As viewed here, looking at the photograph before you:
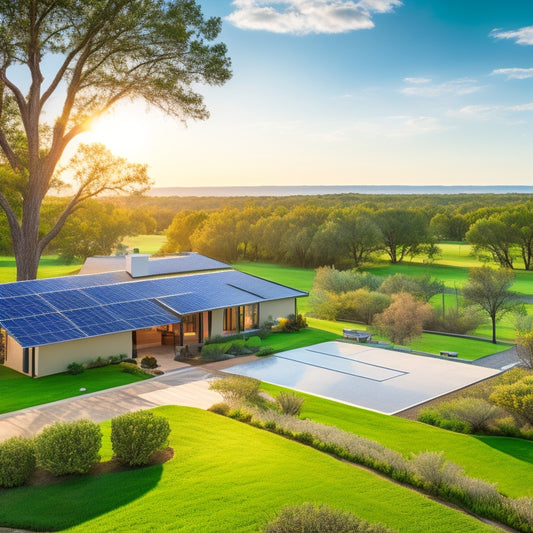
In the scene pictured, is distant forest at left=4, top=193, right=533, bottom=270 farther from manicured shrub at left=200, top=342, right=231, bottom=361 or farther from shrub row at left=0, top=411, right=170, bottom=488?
shrub row at left=0, top=411, right=170, bottom=488

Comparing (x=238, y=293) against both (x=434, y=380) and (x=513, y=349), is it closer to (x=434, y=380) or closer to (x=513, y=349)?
(x=434, y=380)

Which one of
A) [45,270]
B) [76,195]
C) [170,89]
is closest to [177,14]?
[170,89]

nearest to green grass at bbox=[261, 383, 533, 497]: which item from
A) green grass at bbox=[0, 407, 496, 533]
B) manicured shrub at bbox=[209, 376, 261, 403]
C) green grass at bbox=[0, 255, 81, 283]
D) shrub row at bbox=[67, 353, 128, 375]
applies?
manicured shrub at bbox=[209, 376, 261, 403]

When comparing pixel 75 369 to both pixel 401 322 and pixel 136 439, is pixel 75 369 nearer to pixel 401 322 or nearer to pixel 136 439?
pixel 136 439

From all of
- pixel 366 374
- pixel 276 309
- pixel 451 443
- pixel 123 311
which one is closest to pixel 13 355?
pixel 123 311

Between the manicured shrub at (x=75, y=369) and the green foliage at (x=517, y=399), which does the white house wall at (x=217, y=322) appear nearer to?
the manicured shrub at (x=75, y=369)

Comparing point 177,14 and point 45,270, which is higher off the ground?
point 177,14

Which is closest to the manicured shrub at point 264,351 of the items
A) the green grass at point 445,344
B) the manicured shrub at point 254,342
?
the manicured shrub at point 254,342
